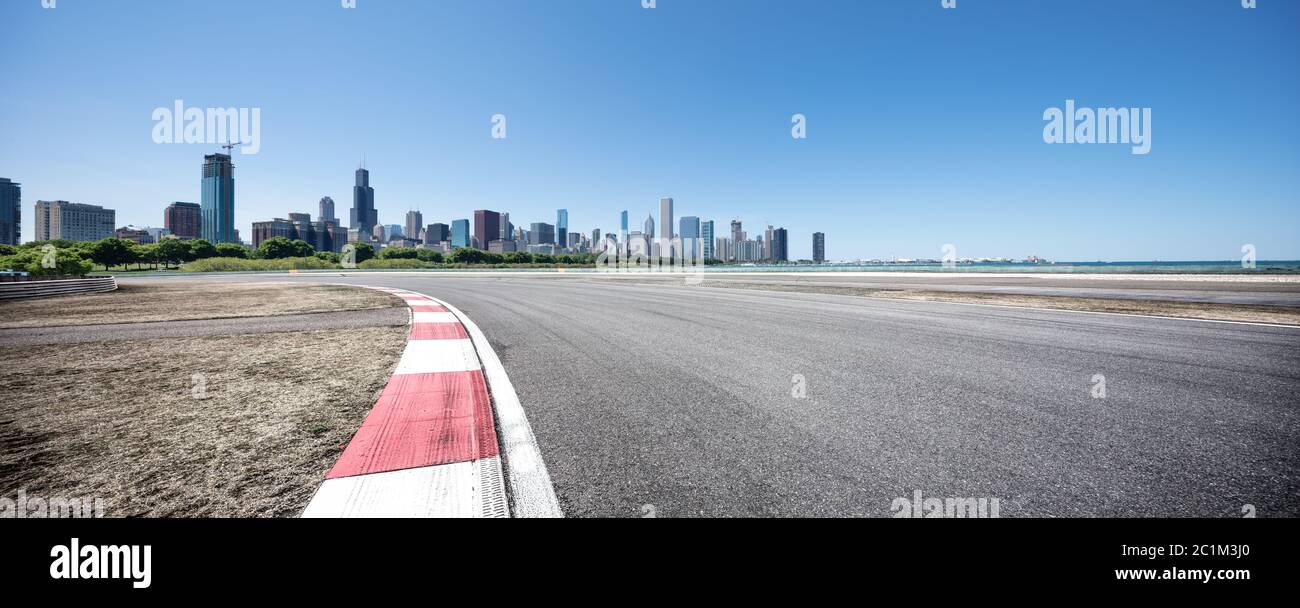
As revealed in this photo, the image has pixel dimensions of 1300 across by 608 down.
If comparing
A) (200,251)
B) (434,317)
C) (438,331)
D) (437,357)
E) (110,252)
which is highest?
(200,251)

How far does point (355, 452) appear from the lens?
2.55m

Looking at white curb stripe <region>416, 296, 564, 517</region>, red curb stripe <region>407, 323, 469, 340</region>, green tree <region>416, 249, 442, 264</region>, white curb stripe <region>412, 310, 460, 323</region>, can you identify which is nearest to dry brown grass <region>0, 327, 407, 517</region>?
white curb stripe <region>416, 296, 564, 517</region>

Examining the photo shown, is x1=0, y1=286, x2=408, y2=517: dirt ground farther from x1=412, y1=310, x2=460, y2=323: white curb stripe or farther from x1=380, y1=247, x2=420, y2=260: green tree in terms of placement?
x1=380, y1=247, x2=420, y2=260: green tree

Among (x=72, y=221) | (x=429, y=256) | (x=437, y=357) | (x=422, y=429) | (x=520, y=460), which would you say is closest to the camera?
(x=520, y=460)

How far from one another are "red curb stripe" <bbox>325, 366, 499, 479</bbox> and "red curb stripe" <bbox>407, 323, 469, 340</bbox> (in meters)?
2.77

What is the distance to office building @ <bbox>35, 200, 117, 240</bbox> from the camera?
11381cm

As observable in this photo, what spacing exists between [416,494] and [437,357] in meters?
3.54

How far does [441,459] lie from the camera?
8.18ft

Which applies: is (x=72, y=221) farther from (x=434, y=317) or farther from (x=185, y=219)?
(x=434, y=317)

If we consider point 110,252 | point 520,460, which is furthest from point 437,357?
point 110,252

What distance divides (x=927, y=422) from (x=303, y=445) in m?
4.01
